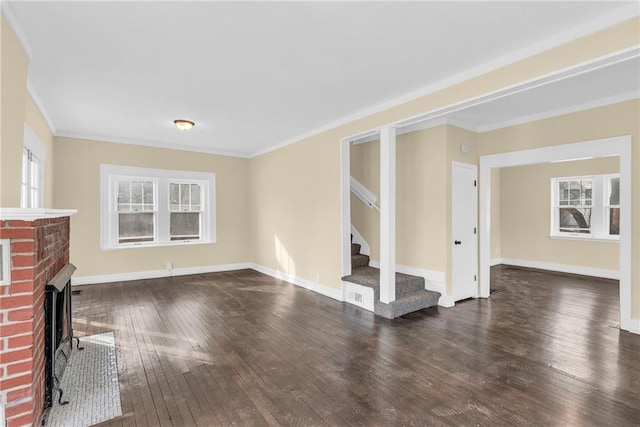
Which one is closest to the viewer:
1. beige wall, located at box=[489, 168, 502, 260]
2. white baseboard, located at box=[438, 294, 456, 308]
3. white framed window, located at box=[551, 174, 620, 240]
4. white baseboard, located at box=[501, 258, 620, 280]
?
white baseboard, located at box=[438, 294, 456, 308]

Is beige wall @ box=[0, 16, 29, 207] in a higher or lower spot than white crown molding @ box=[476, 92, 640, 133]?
lower

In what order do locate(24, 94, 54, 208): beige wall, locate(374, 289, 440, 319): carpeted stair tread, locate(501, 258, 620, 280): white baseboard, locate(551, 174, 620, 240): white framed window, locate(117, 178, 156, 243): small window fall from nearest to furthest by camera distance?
locate(24, 94, 54, 208): beige wall < locate(374, 289, 440, 319): carpeted stair tread < locate(117, 178, 156, 243): small window < locate(501, 258, 620, 280): white baseboard < locate(551, 174, 620, 240): white framed window

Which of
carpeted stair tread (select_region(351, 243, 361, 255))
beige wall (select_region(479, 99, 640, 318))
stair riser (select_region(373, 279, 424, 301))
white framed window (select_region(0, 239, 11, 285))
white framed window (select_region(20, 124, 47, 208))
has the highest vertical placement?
beige wall (select_region(479, 99, 640, 318))

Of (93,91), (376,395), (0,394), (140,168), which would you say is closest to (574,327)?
(376,395)

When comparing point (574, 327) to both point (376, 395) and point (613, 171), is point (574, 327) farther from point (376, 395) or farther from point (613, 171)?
point (613, 171)

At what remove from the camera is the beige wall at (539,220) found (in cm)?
634

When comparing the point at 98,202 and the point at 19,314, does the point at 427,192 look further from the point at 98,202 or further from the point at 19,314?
the point at 98,202

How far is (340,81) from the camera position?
3322 millimetres

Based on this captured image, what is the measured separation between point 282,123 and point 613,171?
6.52 m

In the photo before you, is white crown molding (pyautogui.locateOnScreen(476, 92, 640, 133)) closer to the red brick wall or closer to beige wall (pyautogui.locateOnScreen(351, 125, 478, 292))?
beige wall (pyautogui.locateOnScreen(351, 125, 478, 292))

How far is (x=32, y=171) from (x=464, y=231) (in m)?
6.05

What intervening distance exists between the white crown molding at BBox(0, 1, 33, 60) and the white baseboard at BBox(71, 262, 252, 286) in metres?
4.19

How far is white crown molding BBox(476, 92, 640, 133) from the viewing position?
3697 mm

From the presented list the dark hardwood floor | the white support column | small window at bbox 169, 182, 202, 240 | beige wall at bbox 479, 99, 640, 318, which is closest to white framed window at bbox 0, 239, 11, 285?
the dark hardwood floor
